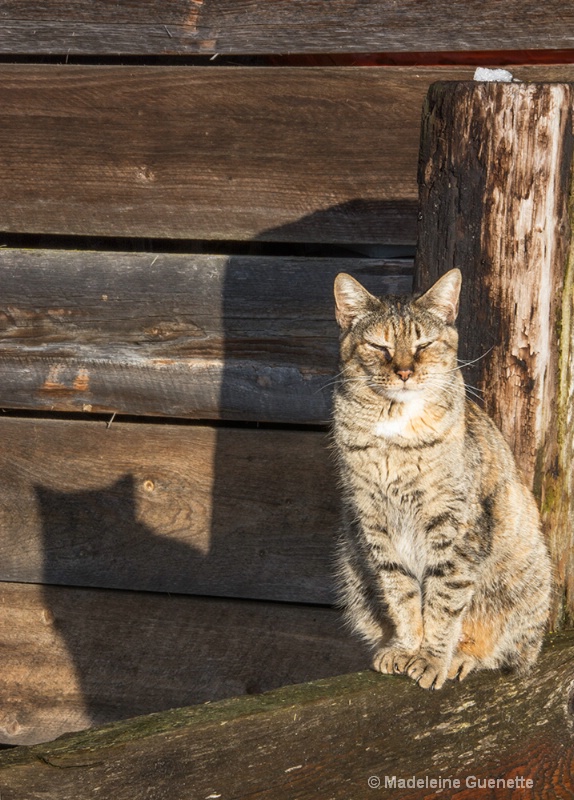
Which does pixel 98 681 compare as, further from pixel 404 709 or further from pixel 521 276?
pixel 521 276

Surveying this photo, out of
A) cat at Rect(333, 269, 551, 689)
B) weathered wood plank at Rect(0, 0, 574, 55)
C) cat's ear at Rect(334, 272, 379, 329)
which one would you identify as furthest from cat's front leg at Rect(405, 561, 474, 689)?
weathered wood plank at Rect(0, 0, 574, 55)

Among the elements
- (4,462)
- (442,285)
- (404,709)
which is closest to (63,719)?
(4,462)

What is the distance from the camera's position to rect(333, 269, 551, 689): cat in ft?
8.38

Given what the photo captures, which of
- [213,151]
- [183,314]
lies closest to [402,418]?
[183,314]

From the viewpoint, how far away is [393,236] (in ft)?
10.5

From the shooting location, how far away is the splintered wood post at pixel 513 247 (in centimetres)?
230

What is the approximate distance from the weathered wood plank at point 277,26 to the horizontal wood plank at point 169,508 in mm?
1264

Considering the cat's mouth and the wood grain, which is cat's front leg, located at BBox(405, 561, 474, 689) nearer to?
the cat's mouth

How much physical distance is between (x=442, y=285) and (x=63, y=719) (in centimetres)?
230

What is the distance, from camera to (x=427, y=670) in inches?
94.9

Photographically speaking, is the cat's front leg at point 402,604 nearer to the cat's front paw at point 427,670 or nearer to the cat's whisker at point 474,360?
the cat's front paw at point 427,670

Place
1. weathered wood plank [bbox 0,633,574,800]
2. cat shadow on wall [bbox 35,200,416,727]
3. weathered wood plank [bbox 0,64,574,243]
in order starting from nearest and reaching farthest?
1. weathered wood plank [bbox 0,633,574,800]
2. weathered wood plank [bbox 0,64,574,243]
3. cat shadow on wall [bbox 35,200,416,727]

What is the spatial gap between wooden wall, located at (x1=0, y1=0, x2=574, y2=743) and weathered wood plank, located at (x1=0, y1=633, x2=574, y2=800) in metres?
1.26

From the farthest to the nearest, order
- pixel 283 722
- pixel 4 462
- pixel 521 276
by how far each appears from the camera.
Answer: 1. pixel 4 462
2. pixel 521 276
3. pixel 283 722
